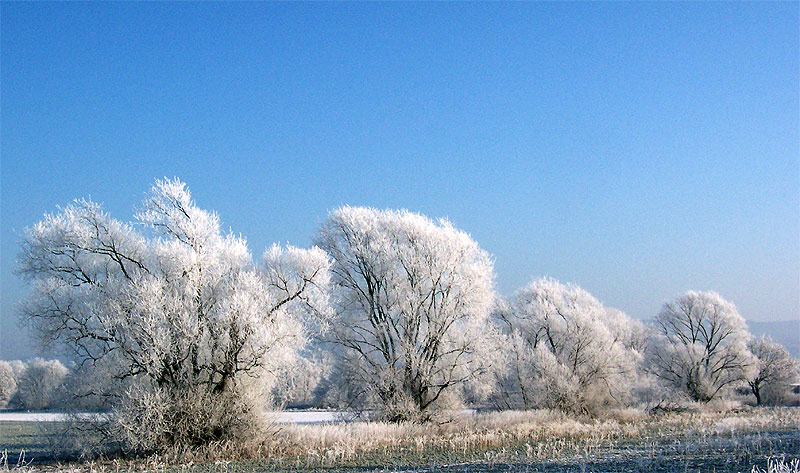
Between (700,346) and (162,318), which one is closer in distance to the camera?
(162,318)

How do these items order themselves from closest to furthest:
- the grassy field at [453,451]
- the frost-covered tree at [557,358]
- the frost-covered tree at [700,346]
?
1. the grassy field at [453,451]
2. the frost-covered tree at [557,358]
3. the frost-covered tree at [700,346]

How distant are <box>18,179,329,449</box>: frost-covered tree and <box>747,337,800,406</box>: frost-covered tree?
175ft

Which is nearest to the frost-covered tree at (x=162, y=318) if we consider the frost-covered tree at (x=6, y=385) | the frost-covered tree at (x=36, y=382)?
the frost-covered tree at (x=36, y=382)

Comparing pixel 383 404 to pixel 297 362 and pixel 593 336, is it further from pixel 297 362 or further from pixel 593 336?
pixel 593 336

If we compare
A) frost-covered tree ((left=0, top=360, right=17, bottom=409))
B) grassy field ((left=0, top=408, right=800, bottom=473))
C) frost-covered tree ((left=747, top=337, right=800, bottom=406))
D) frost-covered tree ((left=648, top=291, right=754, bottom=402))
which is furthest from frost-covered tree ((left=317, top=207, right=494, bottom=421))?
frost-covered tree ((left=0, top=360, right=17, bottom=409))

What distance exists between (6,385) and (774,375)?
80.1 metres

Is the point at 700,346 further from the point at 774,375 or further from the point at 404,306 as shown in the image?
the point at 404,306

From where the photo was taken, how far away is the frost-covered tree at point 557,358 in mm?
32781

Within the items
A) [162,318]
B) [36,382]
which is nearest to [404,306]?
[162,318]

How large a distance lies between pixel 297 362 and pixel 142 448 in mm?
5367

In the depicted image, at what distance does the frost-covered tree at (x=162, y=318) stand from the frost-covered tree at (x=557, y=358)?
16827mm

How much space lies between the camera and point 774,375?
54938mm

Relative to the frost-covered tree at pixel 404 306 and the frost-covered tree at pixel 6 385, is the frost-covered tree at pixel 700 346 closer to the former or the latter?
the frost-covered tree at pixel 404 306

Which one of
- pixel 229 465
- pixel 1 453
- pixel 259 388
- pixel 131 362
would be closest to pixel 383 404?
pixel 259 388
